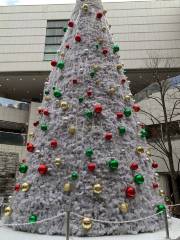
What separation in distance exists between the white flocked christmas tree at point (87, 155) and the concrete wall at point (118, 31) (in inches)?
852

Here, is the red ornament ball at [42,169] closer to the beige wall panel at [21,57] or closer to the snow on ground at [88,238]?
the snow on ground at [88,238]

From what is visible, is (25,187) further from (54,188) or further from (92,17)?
(92,17)

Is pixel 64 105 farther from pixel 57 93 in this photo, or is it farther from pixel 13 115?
pixel 13 115

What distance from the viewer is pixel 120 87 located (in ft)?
21.5

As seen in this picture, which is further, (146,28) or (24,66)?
(146,28)

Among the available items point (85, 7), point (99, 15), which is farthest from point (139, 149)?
point (85, 7)

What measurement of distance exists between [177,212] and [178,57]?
18.9 meters

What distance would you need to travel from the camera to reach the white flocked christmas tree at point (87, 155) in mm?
4902

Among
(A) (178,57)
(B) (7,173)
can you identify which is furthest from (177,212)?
(A) (178,57)

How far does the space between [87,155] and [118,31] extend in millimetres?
26382

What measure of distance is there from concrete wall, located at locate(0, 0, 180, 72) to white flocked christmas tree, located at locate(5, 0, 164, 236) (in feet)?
71.0

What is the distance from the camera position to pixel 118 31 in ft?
96.1

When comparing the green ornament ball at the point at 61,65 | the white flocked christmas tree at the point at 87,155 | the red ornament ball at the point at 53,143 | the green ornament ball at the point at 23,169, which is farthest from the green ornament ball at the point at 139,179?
the green ornament ball at the point at 61,65

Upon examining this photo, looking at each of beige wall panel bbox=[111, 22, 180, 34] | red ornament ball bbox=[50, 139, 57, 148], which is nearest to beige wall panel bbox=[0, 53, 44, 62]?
beige wall panel bbox=[111, 22, 180, 34]
